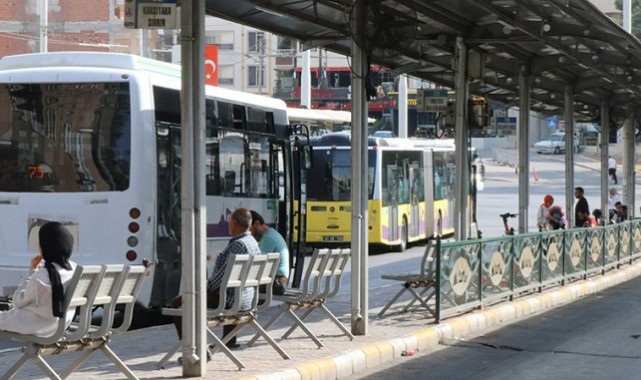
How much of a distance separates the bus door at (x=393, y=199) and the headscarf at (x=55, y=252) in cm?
2833

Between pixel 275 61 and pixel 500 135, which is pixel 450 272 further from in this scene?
pixel 500 135

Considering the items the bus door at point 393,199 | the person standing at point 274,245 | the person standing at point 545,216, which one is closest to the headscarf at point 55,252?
the person standing at point 274,245

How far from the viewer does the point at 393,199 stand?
38438 millimetres

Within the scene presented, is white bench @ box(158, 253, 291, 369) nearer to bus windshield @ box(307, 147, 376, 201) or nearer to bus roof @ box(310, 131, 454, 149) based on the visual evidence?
bus roof @ box(310, 131, 454, 149)

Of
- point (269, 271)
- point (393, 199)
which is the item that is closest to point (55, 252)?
point (269, 271)

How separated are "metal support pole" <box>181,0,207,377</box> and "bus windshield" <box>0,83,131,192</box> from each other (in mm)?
5824

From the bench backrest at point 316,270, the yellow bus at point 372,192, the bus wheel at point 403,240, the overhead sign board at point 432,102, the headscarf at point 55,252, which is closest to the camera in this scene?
the headscarf at point 55,252

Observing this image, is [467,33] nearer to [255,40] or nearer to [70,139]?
[70,139]

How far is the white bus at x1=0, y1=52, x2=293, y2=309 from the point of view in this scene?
1738cm

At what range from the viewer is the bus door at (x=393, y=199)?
3822cm

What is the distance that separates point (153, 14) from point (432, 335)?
6329 millimetres

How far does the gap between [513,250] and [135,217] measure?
646 cm

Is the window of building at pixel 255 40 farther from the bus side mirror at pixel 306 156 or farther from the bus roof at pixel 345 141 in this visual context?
the bus side mirror at pixel 306 156

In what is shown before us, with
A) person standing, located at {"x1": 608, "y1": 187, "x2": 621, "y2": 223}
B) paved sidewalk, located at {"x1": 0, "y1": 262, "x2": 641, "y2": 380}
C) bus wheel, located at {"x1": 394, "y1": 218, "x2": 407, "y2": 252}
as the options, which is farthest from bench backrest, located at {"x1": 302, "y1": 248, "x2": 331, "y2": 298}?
person standing, located at {"x1": 608, "y1": 187, "x2": 621, "y2": 223}
